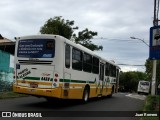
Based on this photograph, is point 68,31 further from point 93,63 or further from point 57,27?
point 93,63

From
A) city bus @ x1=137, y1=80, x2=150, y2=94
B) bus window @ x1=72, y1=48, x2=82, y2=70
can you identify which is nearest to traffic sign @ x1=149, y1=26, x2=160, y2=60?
bus window @ x1=72, y1=48, x2=82, y2=70

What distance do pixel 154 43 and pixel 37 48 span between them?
5943 mm

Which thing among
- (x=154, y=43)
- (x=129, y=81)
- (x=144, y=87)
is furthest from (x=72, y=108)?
(x=129, y=81)

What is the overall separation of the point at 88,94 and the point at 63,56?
16.4ft

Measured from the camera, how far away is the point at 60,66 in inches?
643

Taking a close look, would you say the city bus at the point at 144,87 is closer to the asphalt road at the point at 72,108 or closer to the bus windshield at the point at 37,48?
the asphalt road at the point at 72,108

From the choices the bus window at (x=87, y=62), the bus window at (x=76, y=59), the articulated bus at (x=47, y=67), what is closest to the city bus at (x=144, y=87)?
the bus window at (x=87, y=62)

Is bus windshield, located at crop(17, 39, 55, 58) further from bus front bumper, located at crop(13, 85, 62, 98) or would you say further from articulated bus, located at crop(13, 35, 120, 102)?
bus front bumper, located at crop(13, 85, 62, 98)

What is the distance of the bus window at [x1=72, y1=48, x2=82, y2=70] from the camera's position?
18.0 m

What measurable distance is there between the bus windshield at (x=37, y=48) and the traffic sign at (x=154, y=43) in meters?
5.09

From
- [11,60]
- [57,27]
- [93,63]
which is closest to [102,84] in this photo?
[93,63]

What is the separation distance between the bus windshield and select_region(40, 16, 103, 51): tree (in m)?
24.9

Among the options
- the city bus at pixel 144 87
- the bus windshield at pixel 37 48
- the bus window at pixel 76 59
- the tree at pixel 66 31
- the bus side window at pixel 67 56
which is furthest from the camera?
the city bus at pixel 144 87

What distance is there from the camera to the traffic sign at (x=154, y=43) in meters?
12.7
